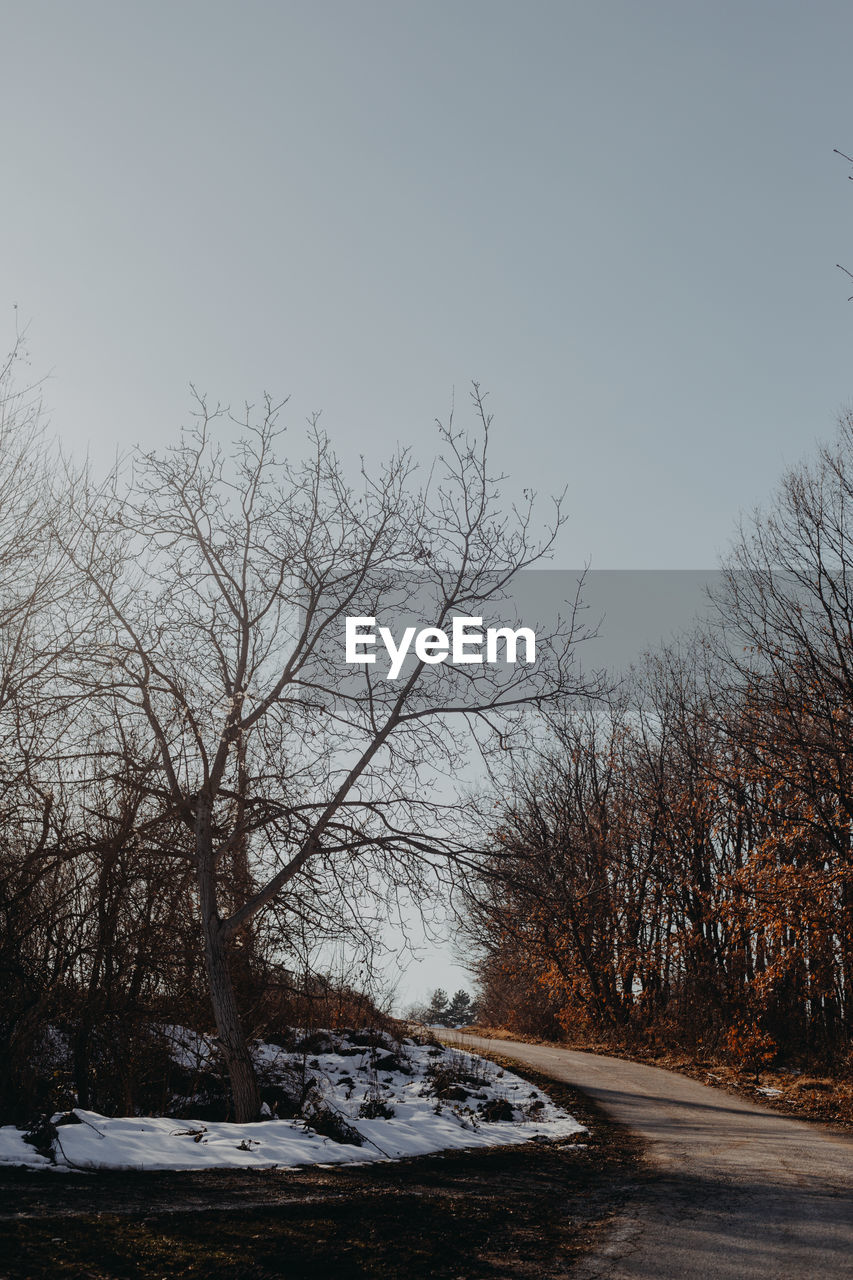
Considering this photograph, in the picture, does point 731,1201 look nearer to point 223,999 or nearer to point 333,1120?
point 333,1120

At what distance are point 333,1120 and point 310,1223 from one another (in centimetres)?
381

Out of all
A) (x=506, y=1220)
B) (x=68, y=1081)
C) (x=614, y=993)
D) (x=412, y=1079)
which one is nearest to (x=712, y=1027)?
(x=614, y=993)

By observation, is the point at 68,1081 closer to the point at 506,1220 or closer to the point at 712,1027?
the point at 506,1220

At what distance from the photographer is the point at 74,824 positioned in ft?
45.9

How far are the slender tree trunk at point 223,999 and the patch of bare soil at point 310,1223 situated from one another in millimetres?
3058

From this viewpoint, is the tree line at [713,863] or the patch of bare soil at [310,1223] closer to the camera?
the patch of bare soil at [310,1223]

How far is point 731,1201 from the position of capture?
725 centimetres

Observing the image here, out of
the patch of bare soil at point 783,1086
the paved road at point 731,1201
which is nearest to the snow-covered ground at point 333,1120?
the paved road at point 731,1201

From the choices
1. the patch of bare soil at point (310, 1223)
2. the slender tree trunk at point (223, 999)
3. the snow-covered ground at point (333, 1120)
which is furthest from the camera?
the slender tree trunk at point (223, 999)

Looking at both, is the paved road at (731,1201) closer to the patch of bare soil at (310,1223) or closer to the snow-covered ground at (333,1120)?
the patch of bare soil at (310,1223)

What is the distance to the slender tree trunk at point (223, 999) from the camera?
36.8ft

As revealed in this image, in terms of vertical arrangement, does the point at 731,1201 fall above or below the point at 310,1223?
below

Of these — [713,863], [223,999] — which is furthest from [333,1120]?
[713,863]

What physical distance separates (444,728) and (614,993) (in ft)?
66.7
